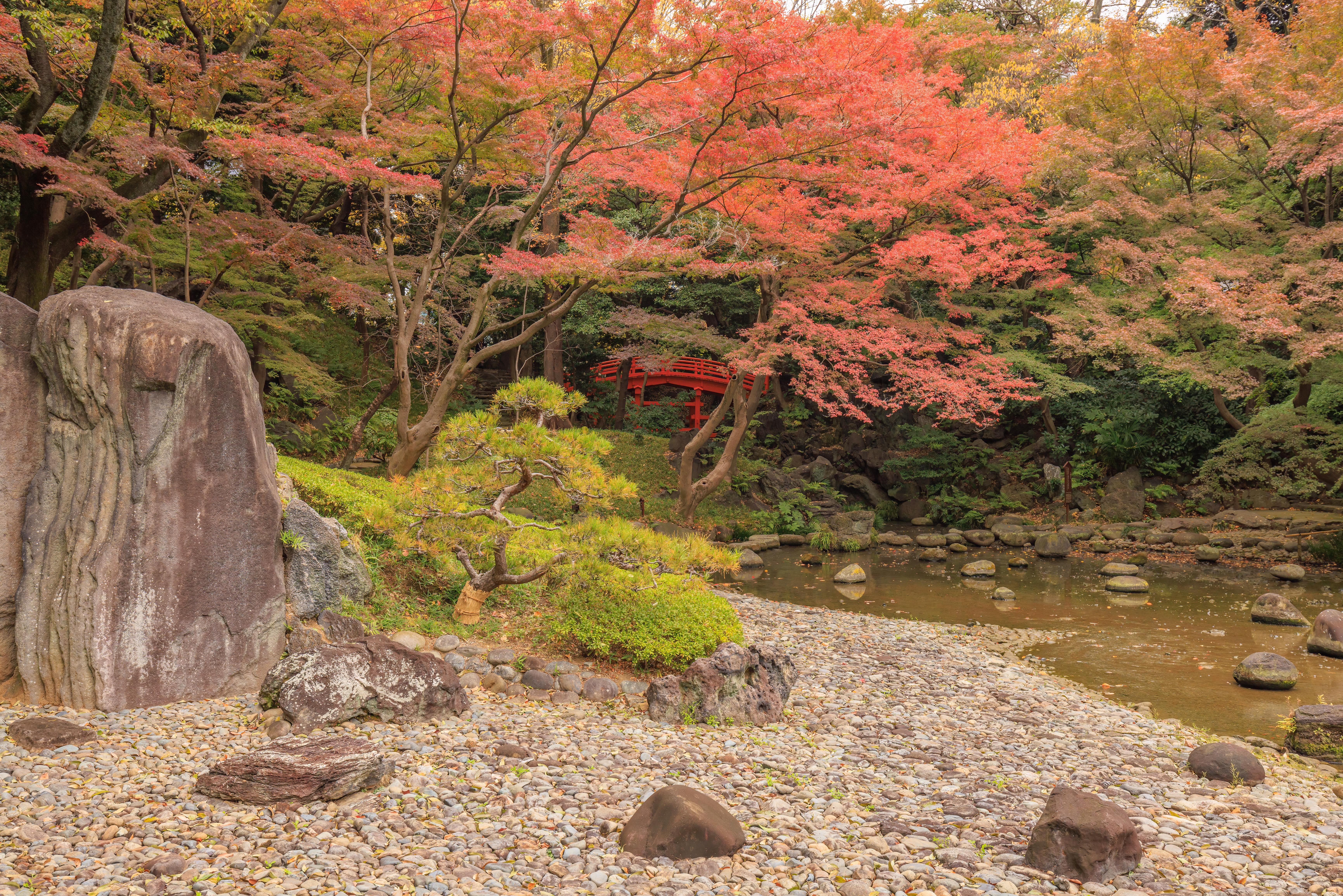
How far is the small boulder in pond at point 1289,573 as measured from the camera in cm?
1224

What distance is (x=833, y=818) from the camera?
12.9ft

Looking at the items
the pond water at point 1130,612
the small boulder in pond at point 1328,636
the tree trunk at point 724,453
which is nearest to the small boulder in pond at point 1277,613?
the pond water at point 1130,612

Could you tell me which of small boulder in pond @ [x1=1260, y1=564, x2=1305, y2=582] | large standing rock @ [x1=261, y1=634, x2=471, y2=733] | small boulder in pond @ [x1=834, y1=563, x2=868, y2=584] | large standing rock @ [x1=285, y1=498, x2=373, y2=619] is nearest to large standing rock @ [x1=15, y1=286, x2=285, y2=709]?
large standing rock @ [x1=261, y1=634, x2=471, y2=733]

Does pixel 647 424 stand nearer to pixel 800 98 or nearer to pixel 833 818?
pixel 800 98

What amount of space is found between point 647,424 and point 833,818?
Answer: 52.8 ft

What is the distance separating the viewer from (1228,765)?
16.1 feet

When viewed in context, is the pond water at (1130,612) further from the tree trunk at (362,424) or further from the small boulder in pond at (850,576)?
the tree trunk at (362,424)

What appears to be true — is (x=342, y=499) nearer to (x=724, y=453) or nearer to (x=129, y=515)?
(x=129, y=515)

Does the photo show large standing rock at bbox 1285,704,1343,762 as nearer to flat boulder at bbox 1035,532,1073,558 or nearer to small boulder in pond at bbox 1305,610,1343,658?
small boulder in pond at bbox 1305,610,1343,658

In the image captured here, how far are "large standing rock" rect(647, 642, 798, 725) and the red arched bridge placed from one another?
1295 centimetres

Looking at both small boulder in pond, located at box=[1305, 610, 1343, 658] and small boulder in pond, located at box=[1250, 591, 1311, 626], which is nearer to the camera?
small boulder in pond, located at box=[1305, 610, 1343, 658]

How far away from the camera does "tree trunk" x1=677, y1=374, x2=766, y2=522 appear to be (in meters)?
14.6

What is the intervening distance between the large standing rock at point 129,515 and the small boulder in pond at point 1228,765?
20.3 ft

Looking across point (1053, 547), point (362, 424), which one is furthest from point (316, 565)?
point (1053, 547)
